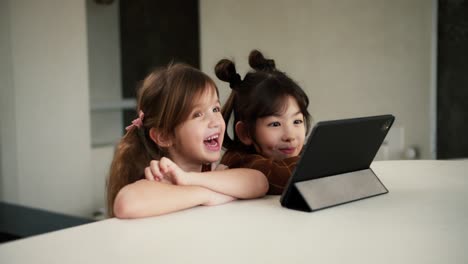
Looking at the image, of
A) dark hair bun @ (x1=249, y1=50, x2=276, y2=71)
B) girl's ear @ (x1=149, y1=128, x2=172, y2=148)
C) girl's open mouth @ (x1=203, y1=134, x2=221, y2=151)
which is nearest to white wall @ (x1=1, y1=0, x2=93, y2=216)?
dark hair bun @ (x1=249, y1=50, x2=276, y2=71)

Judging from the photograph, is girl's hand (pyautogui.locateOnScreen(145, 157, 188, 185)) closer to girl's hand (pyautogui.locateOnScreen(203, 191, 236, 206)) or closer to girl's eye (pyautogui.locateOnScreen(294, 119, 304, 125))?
girl's hand (pyautogui.locateOnScreen(203, 191, 236, 206))

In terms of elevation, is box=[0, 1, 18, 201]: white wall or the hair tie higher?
the hair tie

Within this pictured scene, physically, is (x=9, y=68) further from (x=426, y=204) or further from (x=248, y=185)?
(x=426, y=204)

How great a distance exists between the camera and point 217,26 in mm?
3777

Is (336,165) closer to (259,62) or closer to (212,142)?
(212,142)

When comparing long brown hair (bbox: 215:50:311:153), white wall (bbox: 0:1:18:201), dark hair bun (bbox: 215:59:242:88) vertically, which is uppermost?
dark hair bun (bbox: 215:59:242:88)

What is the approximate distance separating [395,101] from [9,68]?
2066 millimetres

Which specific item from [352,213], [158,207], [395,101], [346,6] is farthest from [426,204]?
[346,6]

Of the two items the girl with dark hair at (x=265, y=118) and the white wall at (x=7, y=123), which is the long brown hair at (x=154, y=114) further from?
the white wall at (x=7, y=123)

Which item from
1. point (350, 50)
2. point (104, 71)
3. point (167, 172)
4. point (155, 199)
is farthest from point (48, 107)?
point (155, 199)

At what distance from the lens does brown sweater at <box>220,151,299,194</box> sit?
1.11 m

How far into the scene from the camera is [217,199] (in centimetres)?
97

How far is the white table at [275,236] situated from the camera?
64 cm

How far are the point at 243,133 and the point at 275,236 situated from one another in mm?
671
